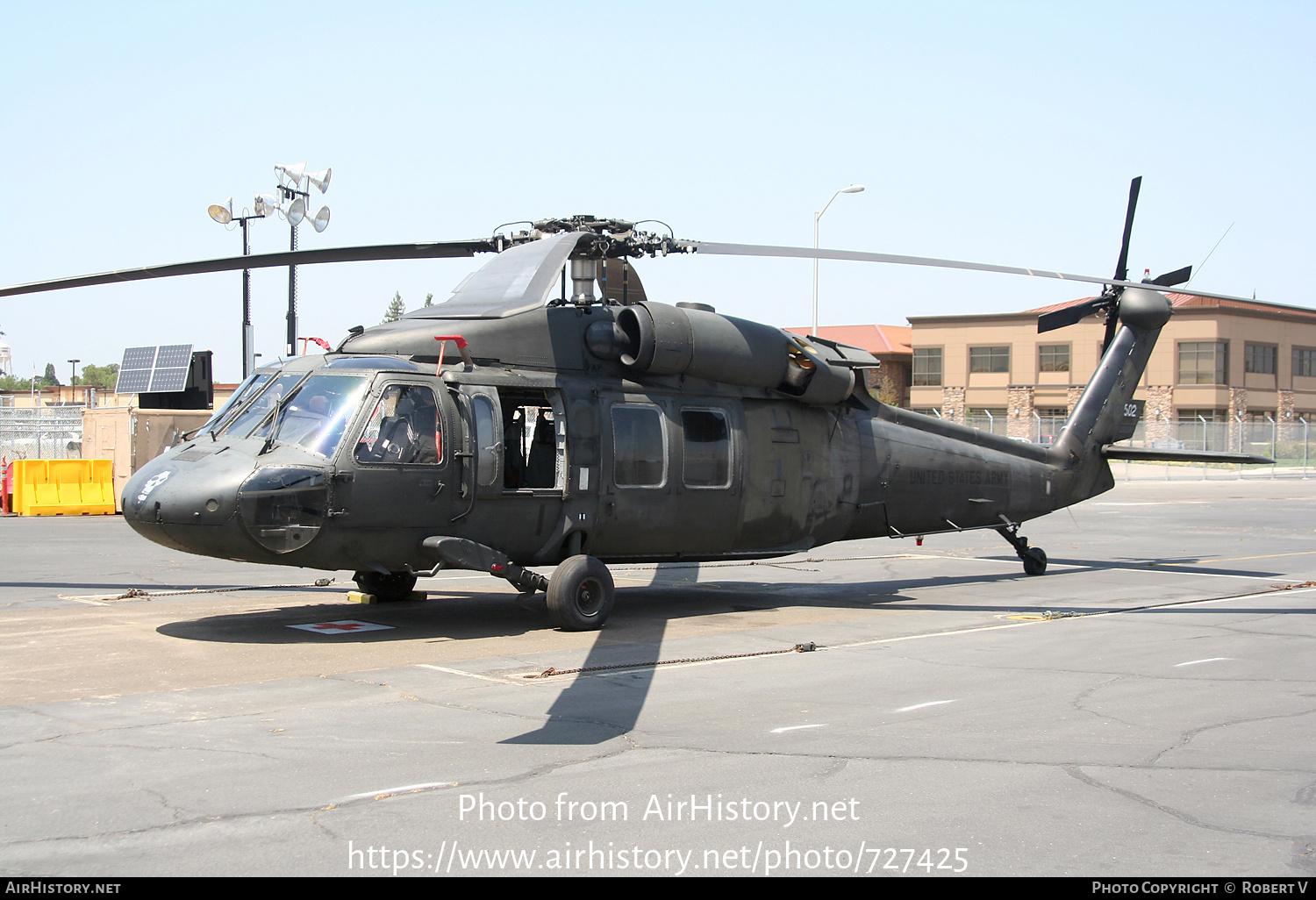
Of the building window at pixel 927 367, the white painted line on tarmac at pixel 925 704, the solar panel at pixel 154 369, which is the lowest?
the white painted line on tarmac at pixel 925 704

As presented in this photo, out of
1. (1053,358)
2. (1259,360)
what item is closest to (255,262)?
(1053,358)

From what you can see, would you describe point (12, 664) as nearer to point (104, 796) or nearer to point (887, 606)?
point (104, 796)

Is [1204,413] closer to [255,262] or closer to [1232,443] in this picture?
[1232,443]

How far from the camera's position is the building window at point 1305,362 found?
73375mm

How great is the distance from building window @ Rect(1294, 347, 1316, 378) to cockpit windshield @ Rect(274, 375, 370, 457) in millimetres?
77886

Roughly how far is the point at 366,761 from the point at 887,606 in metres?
8.28

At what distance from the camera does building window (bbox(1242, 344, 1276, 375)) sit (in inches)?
2736

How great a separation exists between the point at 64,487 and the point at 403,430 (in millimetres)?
20440

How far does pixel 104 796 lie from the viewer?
5293mm

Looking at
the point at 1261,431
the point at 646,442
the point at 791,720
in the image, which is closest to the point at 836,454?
the point at 646,442

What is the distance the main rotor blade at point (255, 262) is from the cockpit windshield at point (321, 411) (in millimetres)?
1238

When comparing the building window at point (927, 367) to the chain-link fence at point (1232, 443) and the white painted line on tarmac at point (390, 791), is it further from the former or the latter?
the white painted line on tarmac at point (390, 791)

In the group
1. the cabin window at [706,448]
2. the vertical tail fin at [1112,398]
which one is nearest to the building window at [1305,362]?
the vertical tail fin at [1112,398]

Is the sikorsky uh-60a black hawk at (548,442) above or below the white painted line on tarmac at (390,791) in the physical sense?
above
